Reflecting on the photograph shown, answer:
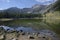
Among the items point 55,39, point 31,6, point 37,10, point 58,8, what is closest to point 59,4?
point 58,8

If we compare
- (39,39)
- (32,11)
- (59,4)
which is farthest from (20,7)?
(39,39)

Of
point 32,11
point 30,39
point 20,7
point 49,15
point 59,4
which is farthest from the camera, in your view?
point 49,15

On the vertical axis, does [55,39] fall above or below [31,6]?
below

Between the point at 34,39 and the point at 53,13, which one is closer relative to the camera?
the point at 34,39

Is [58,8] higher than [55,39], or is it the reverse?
[58,8]

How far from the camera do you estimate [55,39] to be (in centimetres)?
880

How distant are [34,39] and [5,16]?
21.2m

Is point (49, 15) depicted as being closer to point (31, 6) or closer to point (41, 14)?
point (41, 14)

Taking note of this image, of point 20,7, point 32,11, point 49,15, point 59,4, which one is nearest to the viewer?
point 20,7

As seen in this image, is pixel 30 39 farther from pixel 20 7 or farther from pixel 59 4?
pixel 59 4

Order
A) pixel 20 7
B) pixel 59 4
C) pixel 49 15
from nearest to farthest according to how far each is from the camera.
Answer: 1. pixel 20 7
2. pixel 59 4
3. pixel 49 15

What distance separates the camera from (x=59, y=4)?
28641 millimetres

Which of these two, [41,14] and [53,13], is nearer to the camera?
[41,14]

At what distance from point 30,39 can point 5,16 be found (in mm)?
21162
